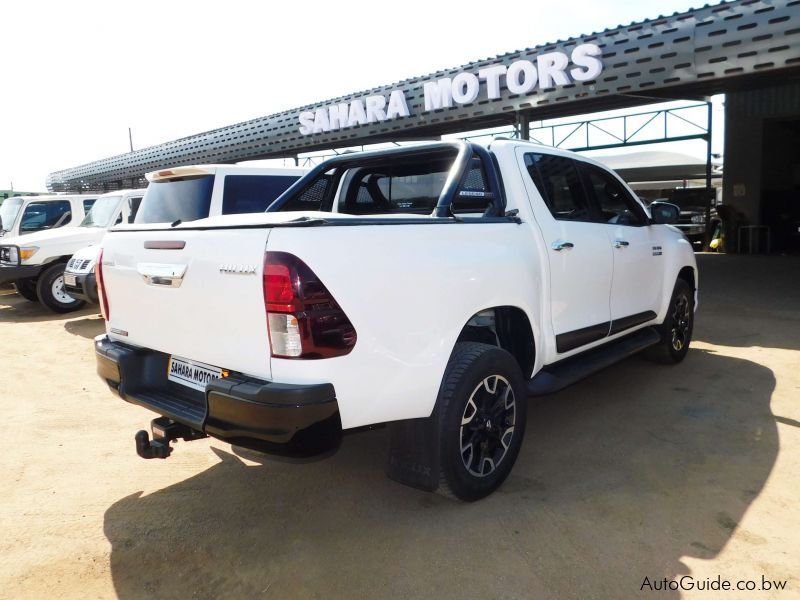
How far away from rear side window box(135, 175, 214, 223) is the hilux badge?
12.9 ft

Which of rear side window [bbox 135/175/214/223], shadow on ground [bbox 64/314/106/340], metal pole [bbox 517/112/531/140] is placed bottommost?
shadow on ground [bbox 64/314/106/340]

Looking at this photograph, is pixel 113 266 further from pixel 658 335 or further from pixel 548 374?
pixel 658 335

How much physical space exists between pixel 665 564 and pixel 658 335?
2.82 metres

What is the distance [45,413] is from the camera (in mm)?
4797

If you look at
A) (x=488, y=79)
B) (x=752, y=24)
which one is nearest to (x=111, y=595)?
(x=752, y=24)

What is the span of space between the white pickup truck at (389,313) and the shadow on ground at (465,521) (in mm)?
292

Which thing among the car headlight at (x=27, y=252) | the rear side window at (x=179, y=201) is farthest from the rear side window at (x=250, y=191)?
the car headlight at (x=27, y=252)

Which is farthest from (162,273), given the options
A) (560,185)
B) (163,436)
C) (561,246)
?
(560,185)

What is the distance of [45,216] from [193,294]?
10.5 metres

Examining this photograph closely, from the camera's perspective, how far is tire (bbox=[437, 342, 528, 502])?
285 centimetres

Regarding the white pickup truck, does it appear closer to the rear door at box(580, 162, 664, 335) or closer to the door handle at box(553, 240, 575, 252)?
the door handle at box(553, 240, 575, 252)

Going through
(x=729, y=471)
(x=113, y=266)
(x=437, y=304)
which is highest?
(x=113, y=266)

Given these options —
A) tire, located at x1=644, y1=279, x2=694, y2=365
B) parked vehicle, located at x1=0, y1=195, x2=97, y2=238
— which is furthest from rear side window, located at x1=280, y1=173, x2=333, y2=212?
parked vehicle, located at x1=0, y1=195, x2=97, y2=238

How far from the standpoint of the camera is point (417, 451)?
9.34 ft
